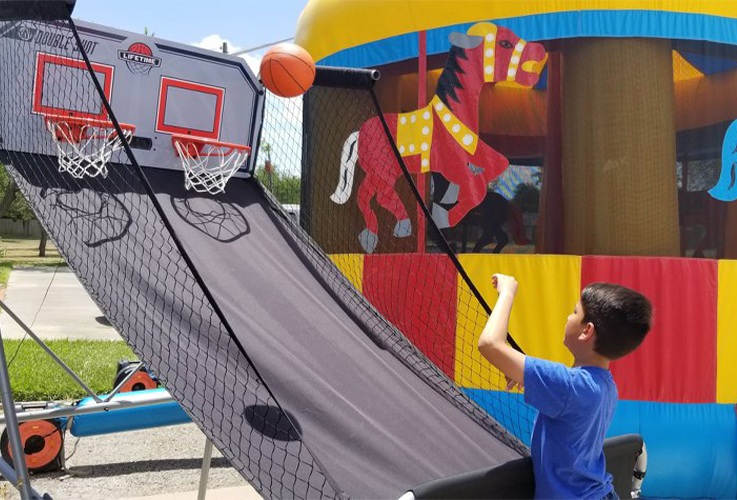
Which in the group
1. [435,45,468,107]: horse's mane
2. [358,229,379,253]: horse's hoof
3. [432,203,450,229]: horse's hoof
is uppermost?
[435,45,468,107]: horse's mane

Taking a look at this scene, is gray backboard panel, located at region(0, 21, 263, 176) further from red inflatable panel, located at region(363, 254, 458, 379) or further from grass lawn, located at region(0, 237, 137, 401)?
grass lawn, located at region(0, 237, 137, 401)

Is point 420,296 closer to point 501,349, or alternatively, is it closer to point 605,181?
point 605,181

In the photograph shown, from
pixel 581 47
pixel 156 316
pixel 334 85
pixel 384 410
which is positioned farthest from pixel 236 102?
pixel 581 47

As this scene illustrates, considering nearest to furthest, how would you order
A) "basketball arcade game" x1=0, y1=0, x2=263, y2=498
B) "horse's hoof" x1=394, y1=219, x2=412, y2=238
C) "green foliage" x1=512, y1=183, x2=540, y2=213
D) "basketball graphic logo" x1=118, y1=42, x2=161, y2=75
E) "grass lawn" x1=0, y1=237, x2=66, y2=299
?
Answer: "basketball arcade game" x1=0, y1=0, x2=263, y2=498, "basketball graphic logo" x1=118, y1=42, x2=161, y2=75, "green foliage" x1=512, y1=183, x2=540, y2=213, "horse's hoof" x1=394, y1=219, x2=412, y2=238, "grass lawn" x1=0, y1=237, x2=66, y2=299

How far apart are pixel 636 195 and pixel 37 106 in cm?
359

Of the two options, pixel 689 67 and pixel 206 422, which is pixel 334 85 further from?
pixel 689 67

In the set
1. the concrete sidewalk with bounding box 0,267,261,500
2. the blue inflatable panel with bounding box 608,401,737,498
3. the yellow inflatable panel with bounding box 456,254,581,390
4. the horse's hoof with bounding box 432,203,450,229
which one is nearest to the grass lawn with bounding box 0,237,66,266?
the concrete sidewalk with bounding box 0,267,261,500

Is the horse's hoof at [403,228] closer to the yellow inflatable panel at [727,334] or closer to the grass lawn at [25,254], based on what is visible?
the yellow inflatable panel at [727,334]

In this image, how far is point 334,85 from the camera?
13.5ft

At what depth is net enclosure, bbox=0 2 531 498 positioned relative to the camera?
2666 mm

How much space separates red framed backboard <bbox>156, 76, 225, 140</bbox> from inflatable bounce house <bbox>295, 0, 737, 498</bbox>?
142 centimetres

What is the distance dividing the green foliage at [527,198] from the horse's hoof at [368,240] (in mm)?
1111

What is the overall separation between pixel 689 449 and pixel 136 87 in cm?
400

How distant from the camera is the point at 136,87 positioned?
372 centimetres
